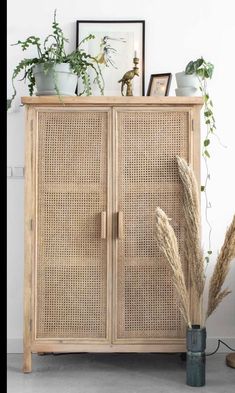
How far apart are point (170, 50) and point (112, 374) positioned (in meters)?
1.89

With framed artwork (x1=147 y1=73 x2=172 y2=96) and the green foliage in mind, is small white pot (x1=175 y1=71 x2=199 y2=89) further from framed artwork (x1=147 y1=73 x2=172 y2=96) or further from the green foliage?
framed artwork (x1=147 y1=73 x2=172 y2=96)

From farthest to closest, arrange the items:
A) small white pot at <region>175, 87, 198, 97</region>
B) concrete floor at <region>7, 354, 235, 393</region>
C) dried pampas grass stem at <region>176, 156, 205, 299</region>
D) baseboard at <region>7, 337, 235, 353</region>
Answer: baseboard at <region>7, 337, 235, 353</region> < small white pot at <region>175, 87, 198, 97</region> < dried pampas grass stem at <region>176, 156, 205, 299</region> < concrete floor at <region>7, 354, 235, 393</region>

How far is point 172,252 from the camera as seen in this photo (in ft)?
7.64

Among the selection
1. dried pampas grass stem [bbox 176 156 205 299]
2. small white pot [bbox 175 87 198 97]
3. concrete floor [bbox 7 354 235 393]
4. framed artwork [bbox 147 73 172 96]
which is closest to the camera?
concrete floor [bbox 7 354 235 393]

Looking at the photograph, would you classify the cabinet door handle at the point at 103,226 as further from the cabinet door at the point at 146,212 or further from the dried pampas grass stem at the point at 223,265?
the dried pampas grass stem at the point at 223,265

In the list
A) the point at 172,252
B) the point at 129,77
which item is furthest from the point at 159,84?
the point at 172,252

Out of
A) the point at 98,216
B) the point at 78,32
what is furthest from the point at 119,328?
the point at 78,32

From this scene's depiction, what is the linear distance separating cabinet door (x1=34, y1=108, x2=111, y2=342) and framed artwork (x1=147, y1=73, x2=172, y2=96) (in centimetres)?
47

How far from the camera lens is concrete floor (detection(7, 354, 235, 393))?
2.28m

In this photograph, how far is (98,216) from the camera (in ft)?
8.13

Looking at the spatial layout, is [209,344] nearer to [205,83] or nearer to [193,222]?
[193,222]

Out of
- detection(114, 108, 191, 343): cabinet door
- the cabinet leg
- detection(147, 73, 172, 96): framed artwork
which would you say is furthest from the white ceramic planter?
the cabinet leg

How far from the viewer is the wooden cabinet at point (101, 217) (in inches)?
97.0

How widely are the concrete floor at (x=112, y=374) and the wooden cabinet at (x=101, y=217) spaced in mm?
138
